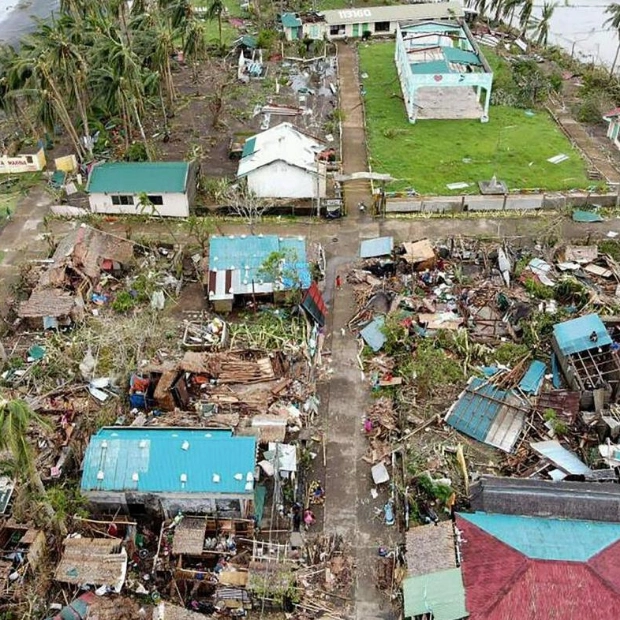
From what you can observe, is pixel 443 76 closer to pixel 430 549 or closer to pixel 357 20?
pixel 357 20

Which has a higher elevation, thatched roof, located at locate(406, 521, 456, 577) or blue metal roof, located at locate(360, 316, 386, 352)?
thatched roof, located at locate(406, 521, 456, 577)

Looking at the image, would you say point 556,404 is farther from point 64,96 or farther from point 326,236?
point 64,96

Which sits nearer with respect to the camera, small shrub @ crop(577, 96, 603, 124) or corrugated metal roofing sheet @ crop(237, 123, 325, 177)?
corrugated metal roofing sheet @ crop(237, 123, 325, 177)

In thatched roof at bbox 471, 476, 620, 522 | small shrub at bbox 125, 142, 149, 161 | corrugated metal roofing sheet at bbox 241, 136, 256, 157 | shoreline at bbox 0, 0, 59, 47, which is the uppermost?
thatched roof at bbox 471, 476, 620, 522

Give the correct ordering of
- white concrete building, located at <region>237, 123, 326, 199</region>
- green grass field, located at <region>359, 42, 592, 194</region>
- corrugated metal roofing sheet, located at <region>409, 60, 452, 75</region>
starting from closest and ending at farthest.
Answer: white concrete building, located at <region>237, 123, 326, 199</region>
green grass field, located at <region>359, 42, 592, 194</region>
corrugated metal roofing sheet, located at <region>409, 60, 452, 75</region>

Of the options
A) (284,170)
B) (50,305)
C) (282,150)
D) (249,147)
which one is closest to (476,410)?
(50,305)

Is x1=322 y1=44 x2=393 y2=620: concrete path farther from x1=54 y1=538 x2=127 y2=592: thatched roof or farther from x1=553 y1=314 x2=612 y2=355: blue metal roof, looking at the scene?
x1=553 y1=314 x2=612 y2=355: blue metal roof

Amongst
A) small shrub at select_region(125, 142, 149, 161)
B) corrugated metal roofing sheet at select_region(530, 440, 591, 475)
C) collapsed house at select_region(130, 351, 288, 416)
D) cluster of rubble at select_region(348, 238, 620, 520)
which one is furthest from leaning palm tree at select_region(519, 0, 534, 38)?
corrugated metal roofing sheet at select_region(530, 440, 591, 475)

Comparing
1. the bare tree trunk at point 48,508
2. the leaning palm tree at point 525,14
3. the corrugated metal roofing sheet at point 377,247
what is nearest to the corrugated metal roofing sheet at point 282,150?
the corrugated metal roofing sheet at point 377,247
